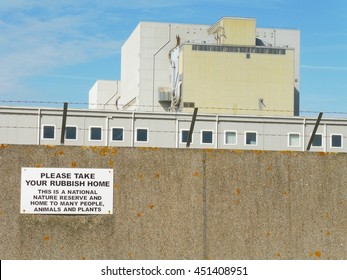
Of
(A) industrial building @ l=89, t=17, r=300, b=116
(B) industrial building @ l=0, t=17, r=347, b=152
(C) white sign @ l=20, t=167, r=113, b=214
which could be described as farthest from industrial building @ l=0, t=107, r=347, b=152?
(C) white sign @ l=20, t=167, r=113, b=214

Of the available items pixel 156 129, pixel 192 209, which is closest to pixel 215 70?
pixel 156 129

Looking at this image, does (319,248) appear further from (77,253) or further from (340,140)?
(340,140)

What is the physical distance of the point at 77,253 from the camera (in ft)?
33.3

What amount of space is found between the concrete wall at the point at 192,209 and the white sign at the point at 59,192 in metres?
0.10

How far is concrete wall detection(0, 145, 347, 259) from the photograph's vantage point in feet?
33.2

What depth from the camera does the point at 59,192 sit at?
33.0 feet

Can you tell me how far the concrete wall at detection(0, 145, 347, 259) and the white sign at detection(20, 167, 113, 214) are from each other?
0.10 metres

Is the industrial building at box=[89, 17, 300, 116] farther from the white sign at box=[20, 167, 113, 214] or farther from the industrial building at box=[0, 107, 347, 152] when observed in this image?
the white sign at box=[20, 167, 113, 214]

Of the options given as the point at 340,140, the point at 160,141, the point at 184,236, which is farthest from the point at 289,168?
the point at 340,140

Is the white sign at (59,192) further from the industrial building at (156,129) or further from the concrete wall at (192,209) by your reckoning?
the industrial building at (156,129)

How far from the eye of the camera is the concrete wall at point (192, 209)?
398 inches

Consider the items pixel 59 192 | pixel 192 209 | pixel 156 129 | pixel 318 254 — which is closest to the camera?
pixel 59 192

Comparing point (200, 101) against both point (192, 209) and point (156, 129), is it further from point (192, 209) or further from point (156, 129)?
point (192, 209)

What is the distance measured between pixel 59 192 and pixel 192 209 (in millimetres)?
1966
